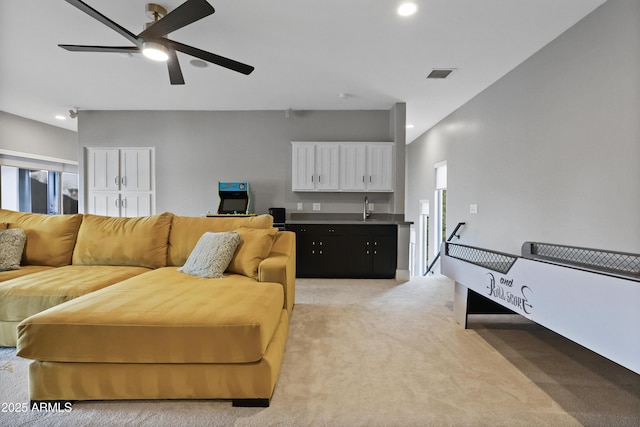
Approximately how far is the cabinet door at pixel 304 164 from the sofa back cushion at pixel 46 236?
2.81 metres

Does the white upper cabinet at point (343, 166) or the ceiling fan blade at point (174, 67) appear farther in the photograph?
the white upper cabinet at point (343, 166)

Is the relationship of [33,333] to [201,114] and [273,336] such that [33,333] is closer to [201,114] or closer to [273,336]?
[273,336]

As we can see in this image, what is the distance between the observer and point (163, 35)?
2.19 m

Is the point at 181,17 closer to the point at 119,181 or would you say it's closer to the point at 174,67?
the point at 174,67

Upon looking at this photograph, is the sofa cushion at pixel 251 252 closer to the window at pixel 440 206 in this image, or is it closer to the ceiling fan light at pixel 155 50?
the ceiling fan light at pixel 155 50

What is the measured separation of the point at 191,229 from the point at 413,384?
2222mm

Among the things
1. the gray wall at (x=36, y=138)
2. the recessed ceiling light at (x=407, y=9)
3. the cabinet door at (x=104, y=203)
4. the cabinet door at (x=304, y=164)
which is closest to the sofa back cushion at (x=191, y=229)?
the cabinet door at (x=304, y=164)

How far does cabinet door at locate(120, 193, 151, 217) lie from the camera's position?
492 centimetres

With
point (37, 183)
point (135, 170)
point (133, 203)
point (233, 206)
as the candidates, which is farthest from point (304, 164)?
point (37, 183)

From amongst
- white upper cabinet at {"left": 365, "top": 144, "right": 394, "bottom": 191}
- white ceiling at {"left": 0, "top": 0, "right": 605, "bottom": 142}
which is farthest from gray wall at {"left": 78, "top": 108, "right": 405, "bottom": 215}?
white upper cabinet at {"left": 365, "top": 144, "right": 394, "bottom": 191}

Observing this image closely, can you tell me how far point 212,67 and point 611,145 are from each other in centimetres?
385

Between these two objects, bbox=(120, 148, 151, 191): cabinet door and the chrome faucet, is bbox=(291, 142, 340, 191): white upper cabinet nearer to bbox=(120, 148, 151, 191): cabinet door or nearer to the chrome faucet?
the chrome faucet

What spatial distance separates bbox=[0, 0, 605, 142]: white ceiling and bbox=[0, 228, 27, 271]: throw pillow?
187cm

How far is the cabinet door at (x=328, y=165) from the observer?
4.63 meters
